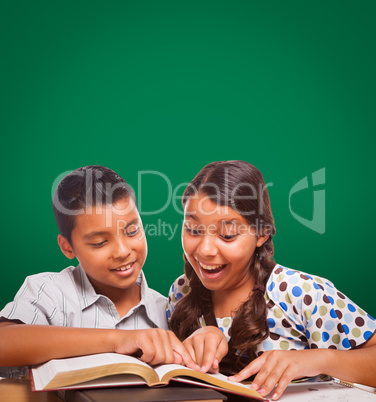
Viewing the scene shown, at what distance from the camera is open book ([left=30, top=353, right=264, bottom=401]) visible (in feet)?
2.68

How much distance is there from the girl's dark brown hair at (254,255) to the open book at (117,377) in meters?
0.37

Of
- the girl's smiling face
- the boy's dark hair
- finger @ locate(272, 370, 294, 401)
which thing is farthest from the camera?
the boy's dark hair

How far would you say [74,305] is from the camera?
4.50 ft

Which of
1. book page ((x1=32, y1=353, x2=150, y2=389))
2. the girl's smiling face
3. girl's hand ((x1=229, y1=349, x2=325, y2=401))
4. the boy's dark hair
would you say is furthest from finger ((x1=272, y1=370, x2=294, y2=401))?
the boy's dark hair

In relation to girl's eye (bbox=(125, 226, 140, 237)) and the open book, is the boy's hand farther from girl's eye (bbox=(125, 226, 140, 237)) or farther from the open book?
girl's eye (bbox=(125, 226, 140, 237))

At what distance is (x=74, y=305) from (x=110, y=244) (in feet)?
0.61

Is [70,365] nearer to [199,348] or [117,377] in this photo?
[117,377]

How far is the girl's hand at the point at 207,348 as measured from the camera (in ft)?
3.30

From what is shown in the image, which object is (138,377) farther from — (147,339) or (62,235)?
(62,235)

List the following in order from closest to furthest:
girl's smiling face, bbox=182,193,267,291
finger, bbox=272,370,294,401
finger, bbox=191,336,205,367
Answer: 1. finger, bbox=272,370,294,401
2. finger, bbox=191,336,205,367
3. girl's smiling face, bbox=182,193,267,291

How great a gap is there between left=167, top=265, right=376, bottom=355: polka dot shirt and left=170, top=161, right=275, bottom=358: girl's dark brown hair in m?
0.03

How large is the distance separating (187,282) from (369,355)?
0.55 m

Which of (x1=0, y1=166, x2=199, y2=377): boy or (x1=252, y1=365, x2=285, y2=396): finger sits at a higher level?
(x1=0, y1=166, x2=199, y2=377): boy

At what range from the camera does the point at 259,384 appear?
0.95 m
